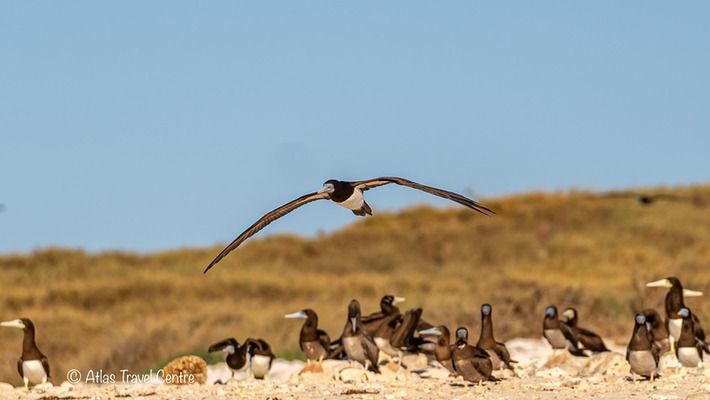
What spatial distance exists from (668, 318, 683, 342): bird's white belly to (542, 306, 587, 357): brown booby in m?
1.42

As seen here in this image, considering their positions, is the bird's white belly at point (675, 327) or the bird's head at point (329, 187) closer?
the bird's head at point (329, 187)

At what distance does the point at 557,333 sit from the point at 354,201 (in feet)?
15.9

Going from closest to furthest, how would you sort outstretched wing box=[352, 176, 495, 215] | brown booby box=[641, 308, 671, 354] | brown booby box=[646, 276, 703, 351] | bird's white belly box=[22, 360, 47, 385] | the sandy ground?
1. outstretched wing box=[352, 176, 495, 215]
2. the sandy ground
3. bird's white belly box=[22, 360, 47, 385]
4. brown booby box=[646, 276, 703, 351]
5. brown booby box=[641, 308, 671, 354]

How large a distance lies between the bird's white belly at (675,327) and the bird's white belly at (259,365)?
4228mm

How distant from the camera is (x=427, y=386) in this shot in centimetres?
1281

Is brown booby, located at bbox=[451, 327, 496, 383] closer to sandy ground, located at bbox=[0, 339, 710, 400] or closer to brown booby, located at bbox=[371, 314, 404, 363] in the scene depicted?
sandy ground, located at bbox=[0, 339, 710, 400]

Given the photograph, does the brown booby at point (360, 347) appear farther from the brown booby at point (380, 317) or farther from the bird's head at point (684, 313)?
the bird's head at point (684, 313)

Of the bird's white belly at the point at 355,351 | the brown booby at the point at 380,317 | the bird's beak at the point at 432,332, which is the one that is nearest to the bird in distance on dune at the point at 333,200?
the bird's white belly at the point at 355,351

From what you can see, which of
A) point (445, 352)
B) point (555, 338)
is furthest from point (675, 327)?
point (445, 352)

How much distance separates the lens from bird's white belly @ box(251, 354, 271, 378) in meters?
14.6

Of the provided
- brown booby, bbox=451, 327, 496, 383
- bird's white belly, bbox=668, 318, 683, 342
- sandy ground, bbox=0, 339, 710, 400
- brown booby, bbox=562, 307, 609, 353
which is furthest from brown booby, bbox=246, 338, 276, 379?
bird's white belly, bbox=668, 318, 683, 342

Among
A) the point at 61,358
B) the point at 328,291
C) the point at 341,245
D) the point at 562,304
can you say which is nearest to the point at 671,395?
the point at 562,304

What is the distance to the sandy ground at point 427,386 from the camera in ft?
38.8

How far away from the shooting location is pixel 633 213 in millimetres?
48000
